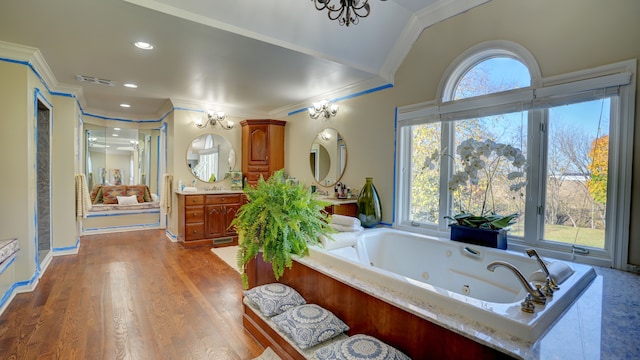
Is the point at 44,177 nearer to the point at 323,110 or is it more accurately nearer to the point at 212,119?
the point at 212,119

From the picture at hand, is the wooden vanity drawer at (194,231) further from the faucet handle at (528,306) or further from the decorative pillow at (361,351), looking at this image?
the faucet handle at (528,306)

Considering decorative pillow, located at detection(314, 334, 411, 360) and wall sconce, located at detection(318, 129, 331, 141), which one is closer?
decorative pillow, located at detection(314, 334, 411, 360)

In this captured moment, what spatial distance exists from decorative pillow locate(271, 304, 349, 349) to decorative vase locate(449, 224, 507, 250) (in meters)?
1.37

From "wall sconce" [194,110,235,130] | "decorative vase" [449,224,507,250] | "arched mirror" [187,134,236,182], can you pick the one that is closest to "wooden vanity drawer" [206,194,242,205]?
"arched mirror" [187,134,236,182]

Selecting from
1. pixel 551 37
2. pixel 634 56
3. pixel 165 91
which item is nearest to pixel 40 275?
pixel 165 91

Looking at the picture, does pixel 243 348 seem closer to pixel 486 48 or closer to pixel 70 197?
pixel 486 48

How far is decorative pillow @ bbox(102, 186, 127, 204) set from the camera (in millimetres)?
6360

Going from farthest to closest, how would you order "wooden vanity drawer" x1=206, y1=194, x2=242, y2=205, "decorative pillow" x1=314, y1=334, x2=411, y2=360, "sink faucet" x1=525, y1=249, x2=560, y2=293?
"wooden vanity drawer" x1=206, y1=194, x2=242, y2=205 < "sink faucet" x1=525, y1=249, x2=560, y2=293 < "decorative pillow" x1=314, y1=334, x2=411, y2=360

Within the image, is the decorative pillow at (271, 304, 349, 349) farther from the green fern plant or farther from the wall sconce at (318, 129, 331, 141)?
the wall sconce at (318, 129, 331, 141)

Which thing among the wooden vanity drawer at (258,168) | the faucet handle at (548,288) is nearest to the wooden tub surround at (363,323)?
the faucet handle at (548,288)

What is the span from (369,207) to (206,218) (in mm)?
2900

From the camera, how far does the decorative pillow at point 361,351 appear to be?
137 centimetres

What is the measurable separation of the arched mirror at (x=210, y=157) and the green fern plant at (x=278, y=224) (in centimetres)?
330

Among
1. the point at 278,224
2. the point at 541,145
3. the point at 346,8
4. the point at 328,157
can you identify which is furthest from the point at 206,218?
the point at 541,145
